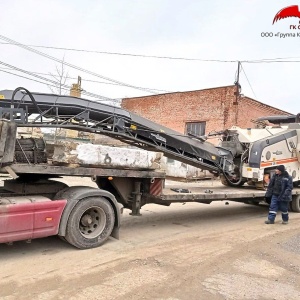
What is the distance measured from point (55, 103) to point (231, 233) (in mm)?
4422

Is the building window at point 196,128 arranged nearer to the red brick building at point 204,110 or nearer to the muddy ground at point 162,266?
the red brick building at point 204,110

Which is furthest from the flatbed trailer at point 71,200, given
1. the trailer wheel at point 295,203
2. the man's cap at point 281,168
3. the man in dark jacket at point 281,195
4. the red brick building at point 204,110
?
the red brick building at point 204,110

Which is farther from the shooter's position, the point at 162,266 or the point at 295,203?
the point at 295,203

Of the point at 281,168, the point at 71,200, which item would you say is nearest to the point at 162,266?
the point at 71,200

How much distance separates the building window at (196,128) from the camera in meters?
21.3

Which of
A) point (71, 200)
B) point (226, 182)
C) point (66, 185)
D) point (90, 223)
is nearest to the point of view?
point (71, 200)

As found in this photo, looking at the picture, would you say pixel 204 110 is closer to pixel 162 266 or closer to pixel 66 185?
pixel 66 185

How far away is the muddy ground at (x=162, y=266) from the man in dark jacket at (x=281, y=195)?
761 mm

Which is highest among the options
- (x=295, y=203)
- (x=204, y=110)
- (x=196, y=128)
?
(x=204, y=110)

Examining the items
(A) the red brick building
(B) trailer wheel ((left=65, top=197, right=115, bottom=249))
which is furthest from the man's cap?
(A) the red brick building

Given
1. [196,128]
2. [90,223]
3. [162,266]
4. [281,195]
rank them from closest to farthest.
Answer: [162,266]
[90,223]
[281,195]
[196,128]

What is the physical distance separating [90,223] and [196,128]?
1650cm

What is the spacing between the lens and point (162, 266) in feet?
16.2

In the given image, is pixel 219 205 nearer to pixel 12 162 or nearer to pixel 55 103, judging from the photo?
pixel 55 103
